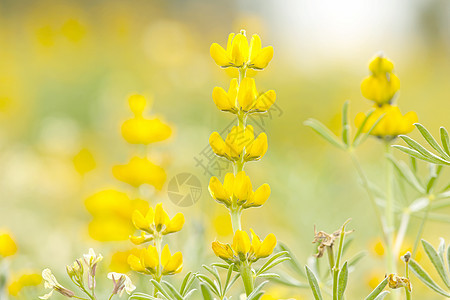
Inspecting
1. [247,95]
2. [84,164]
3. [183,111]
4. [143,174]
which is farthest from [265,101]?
[183,111]

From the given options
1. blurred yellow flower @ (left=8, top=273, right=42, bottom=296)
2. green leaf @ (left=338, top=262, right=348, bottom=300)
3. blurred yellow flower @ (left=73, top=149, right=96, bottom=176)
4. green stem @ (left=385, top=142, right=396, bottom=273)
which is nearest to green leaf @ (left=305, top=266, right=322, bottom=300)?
green leaf @ (left=338, top=262, right=348, bottom=300)

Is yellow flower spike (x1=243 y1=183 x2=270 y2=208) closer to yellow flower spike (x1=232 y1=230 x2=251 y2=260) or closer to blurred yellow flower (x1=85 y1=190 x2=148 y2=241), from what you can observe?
yellow flower spike (x1=232 y1=230 x2=251 y2=260)

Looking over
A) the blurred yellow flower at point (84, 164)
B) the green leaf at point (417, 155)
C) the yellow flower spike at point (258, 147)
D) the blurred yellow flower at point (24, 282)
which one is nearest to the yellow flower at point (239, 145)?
the yellow flower spike at point (258, 147)

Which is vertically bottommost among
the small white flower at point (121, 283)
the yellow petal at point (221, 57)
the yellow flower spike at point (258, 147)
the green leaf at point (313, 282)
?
the small white flower at point (121, 283)

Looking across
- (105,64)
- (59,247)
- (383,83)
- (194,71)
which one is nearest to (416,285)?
(383,83)

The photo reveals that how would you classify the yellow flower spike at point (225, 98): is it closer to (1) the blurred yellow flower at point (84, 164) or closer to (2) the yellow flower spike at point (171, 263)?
(2) the yellow flower spike at point (171, 263)

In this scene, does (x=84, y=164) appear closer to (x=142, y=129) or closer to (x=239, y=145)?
(x=142, y=129)
